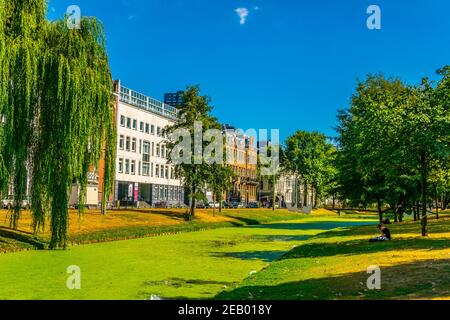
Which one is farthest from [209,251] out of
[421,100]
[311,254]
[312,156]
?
[312,156]

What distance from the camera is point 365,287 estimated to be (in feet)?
42.2

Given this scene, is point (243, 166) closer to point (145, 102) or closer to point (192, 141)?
point (145, 102)

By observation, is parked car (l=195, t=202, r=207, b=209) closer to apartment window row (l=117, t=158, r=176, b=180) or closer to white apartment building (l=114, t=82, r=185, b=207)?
white apartment building (l=114, t=82, r=185, b=207)

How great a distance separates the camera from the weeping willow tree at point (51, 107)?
21.5 metres

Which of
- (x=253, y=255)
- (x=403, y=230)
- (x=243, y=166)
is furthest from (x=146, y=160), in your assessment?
(x=253, y=255)

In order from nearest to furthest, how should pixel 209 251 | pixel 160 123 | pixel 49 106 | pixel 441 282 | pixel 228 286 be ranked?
pixel 441 282 < pixel 228 286 < pixel 49 106 < pixel 209 251 < pixel 160 123

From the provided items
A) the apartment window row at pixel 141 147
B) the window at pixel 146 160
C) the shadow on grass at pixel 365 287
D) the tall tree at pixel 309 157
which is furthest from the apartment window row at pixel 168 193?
the shadow on grass at pixel 365 287

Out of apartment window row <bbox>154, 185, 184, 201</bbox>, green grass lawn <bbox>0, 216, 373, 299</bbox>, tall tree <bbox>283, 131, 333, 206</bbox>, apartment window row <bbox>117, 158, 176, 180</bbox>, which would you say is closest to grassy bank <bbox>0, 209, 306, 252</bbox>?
green grass lawn <bbox>0, 216, 373, 299</bbox>

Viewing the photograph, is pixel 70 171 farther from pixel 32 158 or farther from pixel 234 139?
pixel 234 139

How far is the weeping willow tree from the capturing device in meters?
21.5

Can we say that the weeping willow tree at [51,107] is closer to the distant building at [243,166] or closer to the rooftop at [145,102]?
the rooftop at [145,102]

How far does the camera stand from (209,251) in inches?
1101

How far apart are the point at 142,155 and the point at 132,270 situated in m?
64.0
